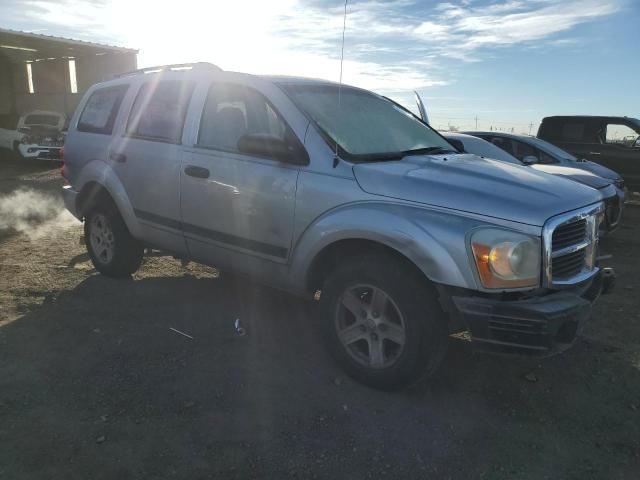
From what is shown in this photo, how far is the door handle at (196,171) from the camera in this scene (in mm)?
3885

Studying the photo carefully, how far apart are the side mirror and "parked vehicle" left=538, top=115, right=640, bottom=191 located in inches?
385

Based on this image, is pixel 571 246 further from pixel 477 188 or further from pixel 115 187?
pixel 115 187

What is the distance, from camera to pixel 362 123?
3.80 meters

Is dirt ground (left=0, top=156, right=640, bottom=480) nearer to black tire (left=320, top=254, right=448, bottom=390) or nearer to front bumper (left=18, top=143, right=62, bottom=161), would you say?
black tire (left=320, top=254, right=448, bottom=390)

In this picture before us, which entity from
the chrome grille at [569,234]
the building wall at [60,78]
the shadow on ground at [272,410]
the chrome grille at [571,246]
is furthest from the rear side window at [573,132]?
the building wall at [60,78]

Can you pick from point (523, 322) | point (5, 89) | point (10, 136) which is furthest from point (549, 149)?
point (5, 89)

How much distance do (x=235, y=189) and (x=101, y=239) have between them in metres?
2.16

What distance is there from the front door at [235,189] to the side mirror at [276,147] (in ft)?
0.20

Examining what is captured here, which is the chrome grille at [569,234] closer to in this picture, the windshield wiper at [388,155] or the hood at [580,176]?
the windshield wiper at [388,155]

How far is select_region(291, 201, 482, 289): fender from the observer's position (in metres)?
2.75

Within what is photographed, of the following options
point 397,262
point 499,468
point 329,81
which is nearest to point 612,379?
point 499,468

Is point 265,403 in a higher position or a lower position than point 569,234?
lower

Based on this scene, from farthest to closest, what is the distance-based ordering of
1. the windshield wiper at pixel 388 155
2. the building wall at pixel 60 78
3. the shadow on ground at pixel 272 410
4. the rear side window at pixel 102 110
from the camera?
the building wall at pixel 60 78 < the rear side window at pixel 102 110 < the windshield wiper at pixel 388 155 < the shadow on ground at pixel 272 410

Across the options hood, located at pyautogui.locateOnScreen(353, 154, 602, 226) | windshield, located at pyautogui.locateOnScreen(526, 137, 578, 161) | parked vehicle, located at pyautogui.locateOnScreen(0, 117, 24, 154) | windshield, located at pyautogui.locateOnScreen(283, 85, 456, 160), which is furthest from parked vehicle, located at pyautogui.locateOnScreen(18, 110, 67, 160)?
hood, located at pyautogui.locateOnScreen(353, 154, 602, 226)
